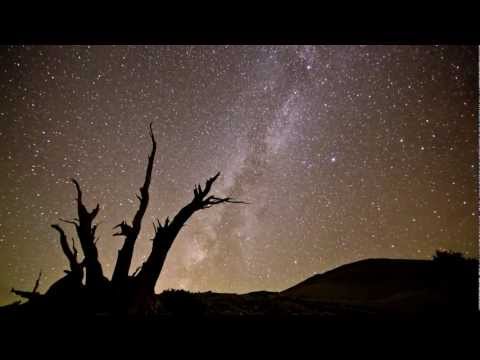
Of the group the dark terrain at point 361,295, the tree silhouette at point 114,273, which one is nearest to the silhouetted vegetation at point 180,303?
the dark terrain at point 361,295

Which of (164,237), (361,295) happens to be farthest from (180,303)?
(361,295)

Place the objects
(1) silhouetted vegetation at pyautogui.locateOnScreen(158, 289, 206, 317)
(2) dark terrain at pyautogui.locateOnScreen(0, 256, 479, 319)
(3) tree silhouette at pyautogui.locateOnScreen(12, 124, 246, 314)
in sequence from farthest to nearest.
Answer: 1. (2) dark terrain at pyautogui.locateOnScreen(0, 256, 479, 319)
2. (1) silhouetted vegetation at pyautogui.locateOnScreen(158, 289, 206, 317)
3. (3) tree silhouette at pyautogui.locateOnScreen(12, 124, 246, 314)

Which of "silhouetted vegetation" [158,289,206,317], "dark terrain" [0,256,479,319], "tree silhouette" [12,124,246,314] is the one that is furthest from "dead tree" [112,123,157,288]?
"silhouetted vegetation" [158,289,206,317]

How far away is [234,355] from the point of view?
1410 millimetres

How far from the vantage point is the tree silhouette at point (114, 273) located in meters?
6.63

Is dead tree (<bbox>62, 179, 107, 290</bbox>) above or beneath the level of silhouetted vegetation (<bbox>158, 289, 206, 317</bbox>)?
above

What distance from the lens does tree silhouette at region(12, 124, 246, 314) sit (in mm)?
6629

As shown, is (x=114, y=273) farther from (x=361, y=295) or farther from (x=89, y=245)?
(x=361, y=295)

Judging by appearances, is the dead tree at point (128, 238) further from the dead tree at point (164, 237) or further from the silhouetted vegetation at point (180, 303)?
the silhouetted vegetation at point (180, 303)

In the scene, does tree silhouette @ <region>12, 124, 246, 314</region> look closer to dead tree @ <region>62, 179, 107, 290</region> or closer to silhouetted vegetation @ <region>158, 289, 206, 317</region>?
dead tree @ <region>62, 179, 107, 290</region>

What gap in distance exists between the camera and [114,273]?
288 inches

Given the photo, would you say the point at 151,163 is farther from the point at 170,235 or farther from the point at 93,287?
the point at 93,287

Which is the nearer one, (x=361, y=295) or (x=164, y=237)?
(x=164, y=237)
